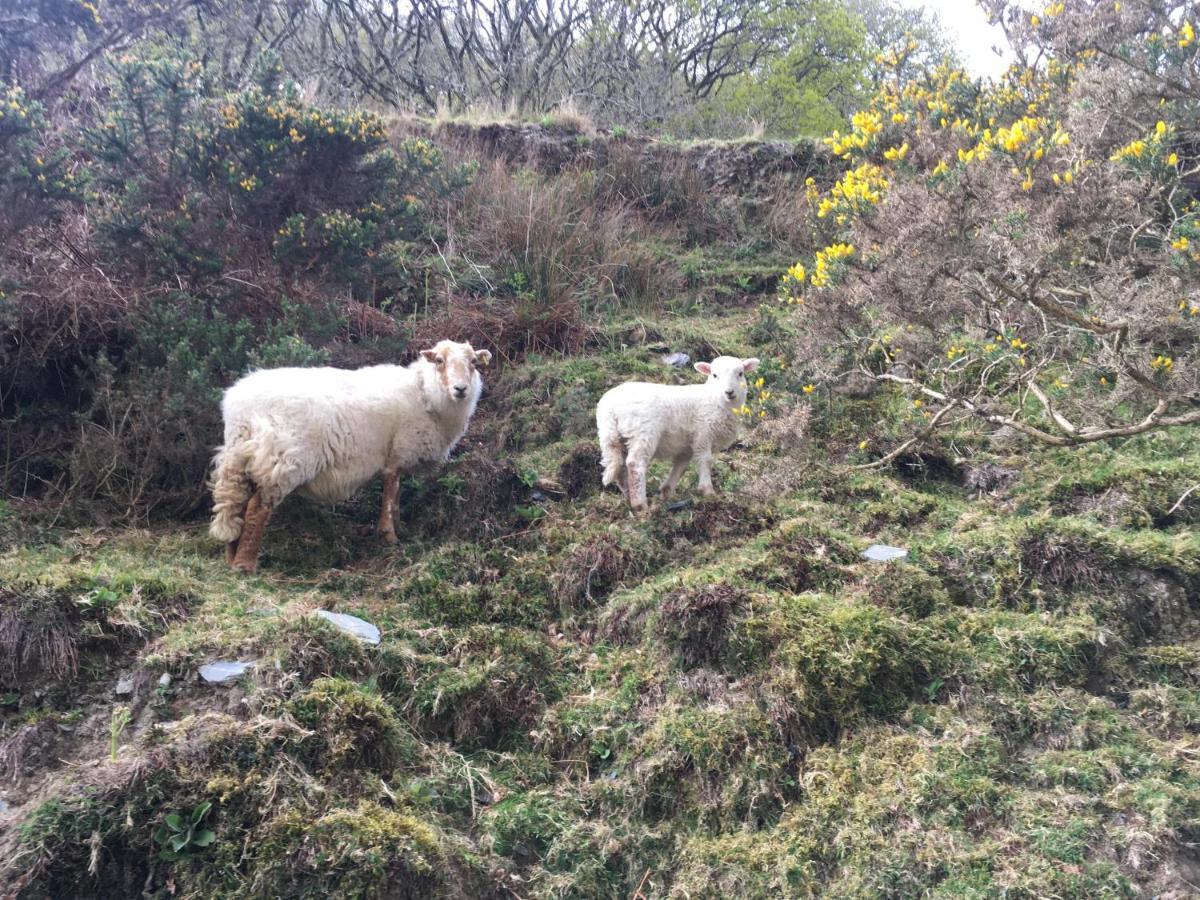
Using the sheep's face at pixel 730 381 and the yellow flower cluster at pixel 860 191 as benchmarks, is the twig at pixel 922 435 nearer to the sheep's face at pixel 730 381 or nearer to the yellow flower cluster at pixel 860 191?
the sheep's face at pixel 730 381

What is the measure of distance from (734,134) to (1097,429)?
42.9 feet

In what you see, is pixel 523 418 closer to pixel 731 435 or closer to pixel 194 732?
pixel 731 435

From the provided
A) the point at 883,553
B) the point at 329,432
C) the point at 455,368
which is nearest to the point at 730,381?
the point at 883,553

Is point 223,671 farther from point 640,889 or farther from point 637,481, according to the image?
point 637,481

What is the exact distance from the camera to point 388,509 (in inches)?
277

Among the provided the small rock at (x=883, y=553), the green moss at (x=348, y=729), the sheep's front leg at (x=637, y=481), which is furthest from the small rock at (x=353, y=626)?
the small rock at (x=883, y=553)

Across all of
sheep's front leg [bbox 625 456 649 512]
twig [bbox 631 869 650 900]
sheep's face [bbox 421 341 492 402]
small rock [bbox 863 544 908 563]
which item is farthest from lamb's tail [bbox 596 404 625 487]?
twig [bbox 631 869 650 900]

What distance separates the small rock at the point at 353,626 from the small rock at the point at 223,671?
51cm

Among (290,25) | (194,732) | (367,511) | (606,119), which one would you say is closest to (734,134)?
(606,119)

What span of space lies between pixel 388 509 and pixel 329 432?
33.2 inches

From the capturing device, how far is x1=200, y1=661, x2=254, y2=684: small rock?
4.50 metres

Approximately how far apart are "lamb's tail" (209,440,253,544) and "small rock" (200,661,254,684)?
185cm

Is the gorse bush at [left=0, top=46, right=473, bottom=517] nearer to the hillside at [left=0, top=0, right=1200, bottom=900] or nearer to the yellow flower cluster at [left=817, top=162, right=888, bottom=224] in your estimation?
the hillside at [left=0, top=0, right=1200, bottom=900]

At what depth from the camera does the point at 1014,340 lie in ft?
20.4
